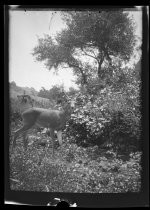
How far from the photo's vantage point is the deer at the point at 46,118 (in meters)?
2.60

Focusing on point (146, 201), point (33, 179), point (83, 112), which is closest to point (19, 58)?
point (83, 112)

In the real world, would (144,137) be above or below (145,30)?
below

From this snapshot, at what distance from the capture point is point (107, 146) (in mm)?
2533

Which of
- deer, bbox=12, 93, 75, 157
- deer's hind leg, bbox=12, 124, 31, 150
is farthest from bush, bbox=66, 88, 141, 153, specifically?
deer's hind leg, bbox=12, 124, 31, 150

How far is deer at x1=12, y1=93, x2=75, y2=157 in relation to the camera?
8.52 feet

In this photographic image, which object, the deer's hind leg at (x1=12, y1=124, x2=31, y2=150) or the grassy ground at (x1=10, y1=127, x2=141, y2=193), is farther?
the deer's hind leg at (x1=12, y1=124, x2=31, y2=150)

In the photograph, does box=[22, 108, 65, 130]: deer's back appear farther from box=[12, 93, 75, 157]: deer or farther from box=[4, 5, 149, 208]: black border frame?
box=[4, 5, 149, 208]: black border frame

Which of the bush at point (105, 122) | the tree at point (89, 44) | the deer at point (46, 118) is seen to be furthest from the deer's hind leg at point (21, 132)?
the tree at point (89, 44)

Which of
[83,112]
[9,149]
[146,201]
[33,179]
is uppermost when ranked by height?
[83,112]

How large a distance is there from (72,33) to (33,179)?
129cm

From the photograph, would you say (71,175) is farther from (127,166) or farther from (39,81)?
(39,81)

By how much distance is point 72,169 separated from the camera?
2541mm

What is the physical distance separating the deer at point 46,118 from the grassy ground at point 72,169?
0.24ft

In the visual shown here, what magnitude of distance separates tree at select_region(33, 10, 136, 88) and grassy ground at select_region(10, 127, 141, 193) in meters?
0.63
